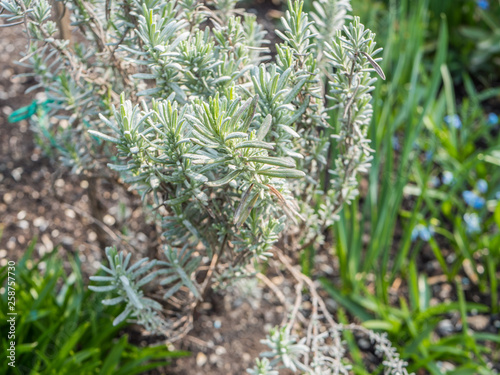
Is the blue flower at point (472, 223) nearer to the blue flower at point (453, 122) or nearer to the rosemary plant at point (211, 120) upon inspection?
the blue flower at point (453, 122)

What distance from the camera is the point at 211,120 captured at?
90 centimetres

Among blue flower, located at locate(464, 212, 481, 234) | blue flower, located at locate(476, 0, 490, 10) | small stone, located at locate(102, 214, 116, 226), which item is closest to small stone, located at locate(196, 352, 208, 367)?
small stone, located at locate(102, 214, 116, 226)

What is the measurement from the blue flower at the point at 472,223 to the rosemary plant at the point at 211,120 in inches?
36.0

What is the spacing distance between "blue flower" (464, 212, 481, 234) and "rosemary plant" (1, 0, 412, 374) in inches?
36.0

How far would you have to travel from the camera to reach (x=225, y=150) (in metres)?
0.95

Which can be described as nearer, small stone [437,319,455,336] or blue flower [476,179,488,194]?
small stone [437,319,455,336]

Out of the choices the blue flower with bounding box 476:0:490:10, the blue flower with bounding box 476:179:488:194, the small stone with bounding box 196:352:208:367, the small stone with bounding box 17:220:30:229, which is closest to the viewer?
the small stone with bounding box 196:352:208:367

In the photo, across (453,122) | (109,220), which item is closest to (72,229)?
(109,220)

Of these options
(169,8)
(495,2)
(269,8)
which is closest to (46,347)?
(169,8)

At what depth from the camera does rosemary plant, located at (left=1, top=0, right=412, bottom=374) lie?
98cm

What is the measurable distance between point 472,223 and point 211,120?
5.25 ft

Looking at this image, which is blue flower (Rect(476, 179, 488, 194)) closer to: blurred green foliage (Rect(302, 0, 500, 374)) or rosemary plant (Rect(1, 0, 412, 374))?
blurred green foliage (Rect(302, 0, 500, 374))

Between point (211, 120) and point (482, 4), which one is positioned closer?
point (211, 120)

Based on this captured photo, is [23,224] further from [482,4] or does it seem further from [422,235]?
[482,4]
